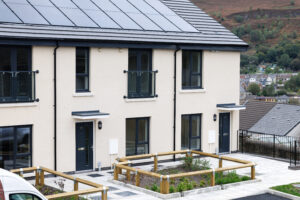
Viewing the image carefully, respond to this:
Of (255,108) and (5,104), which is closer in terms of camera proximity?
(5,104)

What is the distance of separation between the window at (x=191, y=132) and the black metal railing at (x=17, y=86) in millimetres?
7076

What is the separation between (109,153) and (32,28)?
5546 millimetres

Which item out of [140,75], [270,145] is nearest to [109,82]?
[140,75]

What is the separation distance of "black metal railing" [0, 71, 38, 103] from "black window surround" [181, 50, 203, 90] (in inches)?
273

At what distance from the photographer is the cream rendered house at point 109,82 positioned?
16891 mm

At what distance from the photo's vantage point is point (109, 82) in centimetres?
1895

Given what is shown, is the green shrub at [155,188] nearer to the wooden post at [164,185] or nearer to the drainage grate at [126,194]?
the wooden post at [164,185]

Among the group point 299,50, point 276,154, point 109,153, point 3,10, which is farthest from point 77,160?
point 299,50

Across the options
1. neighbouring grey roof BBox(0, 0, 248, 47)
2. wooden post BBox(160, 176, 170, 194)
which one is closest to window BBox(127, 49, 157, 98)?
neighbouring grey roof BBox(0, 0, 248, 47)

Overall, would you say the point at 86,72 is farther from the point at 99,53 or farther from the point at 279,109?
the point at 279,109

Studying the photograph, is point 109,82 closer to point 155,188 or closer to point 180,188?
point 155,188

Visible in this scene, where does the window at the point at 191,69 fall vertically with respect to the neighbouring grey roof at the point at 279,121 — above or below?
above

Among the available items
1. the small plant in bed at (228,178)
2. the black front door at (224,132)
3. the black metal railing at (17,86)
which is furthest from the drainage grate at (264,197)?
the black metal railing at (17,86)

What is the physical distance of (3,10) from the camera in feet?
57.3
